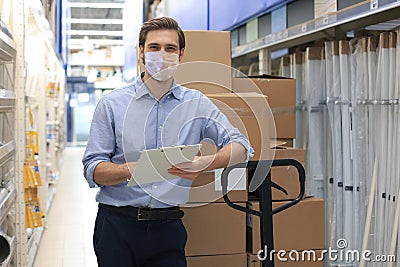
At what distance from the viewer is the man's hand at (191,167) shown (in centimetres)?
221

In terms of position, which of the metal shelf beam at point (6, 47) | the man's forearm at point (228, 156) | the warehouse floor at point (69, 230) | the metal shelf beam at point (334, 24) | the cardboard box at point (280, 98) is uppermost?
the metal shelf beam at point (334, 24)

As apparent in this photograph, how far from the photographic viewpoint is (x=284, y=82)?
3.55 metres

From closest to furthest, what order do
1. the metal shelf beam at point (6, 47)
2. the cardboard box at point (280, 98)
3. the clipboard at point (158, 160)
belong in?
the clipboard at point (158, 160) < the metal shelf beam at point (6, 47) < the cardboard box at point (280, 98)

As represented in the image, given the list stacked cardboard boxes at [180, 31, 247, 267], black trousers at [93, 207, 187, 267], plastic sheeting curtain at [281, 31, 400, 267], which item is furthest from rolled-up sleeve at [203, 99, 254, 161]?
plastic sheeting curtain at [281, 31, 400, 267]

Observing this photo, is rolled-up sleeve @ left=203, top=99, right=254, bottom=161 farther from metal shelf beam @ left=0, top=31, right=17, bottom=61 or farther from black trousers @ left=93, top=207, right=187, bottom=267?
metal shelf beam @ left=0, top=31, right=17, bottom=61

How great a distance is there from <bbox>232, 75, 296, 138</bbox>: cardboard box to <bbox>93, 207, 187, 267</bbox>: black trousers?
50.8 inches

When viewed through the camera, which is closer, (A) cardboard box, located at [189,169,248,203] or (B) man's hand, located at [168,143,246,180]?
(B) man's hand, located at [168,143,246,180]

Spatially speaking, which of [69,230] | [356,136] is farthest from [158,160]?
[69,230]

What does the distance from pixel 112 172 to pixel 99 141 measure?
0.52 ft

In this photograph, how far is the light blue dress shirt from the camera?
232 centimetres

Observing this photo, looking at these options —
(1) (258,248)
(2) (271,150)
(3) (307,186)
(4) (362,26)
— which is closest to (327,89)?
(4) (362,26)

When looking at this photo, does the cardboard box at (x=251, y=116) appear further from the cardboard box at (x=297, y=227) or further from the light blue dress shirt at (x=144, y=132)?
the light blue dress shirt at (x=144, y=132)

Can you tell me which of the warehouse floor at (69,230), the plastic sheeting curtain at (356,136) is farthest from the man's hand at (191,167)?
the warehouse floor at (69,230)

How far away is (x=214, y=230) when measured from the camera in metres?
3.12
